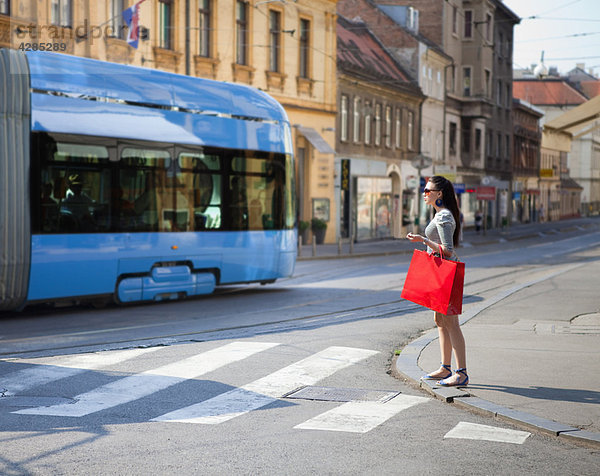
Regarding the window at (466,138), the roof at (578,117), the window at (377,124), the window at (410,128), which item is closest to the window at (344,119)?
the window at (377,124)

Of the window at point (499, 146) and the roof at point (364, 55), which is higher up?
the roof at point (364, 55)

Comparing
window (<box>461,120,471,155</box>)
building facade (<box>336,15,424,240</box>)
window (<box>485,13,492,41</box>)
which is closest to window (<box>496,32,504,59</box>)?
window (<box>485,13,492,41</box>)

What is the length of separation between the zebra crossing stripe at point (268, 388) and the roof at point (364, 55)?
1305 inches

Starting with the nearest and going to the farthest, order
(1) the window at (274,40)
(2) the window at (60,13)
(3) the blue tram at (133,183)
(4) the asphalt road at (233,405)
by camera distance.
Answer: (4) the asphalt road at (233,405)
(3) the blue tram at (133,183)
(2) the window at (60,13)
(1) the window at (274,40)

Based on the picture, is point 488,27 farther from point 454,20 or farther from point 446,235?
point 446,235

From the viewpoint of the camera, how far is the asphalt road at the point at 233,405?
609 centimetres

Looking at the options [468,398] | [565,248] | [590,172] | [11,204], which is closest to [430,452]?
[468,398]

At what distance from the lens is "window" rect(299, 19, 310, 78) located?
3972cm

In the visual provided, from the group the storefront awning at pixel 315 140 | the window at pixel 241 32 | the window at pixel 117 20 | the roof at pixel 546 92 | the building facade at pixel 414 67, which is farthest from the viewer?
the roof at pixel 546 92

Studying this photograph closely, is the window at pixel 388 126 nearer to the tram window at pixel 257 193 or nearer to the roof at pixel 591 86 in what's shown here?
the tram window at pixel 257 193

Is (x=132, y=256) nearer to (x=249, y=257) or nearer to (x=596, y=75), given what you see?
(x=249, y=257)

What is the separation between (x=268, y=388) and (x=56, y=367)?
221 centimetres

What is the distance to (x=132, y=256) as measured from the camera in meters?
15.3

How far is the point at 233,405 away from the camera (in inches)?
309
